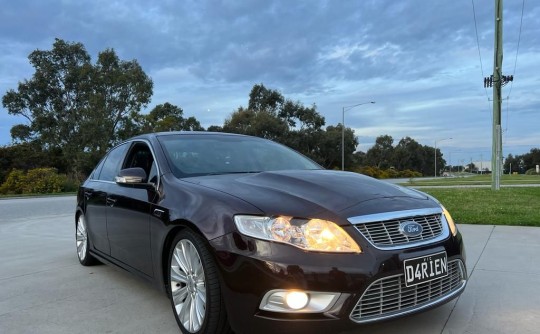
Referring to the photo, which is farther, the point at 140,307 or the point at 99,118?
the point at 99,118

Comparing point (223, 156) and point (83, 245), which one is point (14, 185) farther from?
point (223, 156)

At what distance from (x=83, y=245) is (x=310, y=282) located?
406 centimetres

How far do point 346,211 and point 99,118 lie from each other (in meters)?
40.6

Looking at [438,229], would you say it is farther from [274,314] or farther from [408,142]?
[408,142]

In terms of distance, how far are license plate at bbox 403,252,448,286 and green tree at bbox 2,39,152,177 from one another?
3974 centimetres

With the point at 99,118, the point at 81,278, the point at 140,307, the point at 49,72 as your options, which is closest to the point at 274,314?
the point at 140,307

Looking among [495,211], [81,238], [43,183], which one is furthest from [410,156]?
[81,238]

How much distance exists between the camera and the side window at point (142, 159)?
168 inches

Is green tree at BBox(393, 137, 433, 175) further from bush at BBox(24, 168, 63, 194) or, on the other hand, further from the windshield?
the windshield

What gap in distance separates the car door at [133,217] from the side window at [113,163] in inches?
9.1

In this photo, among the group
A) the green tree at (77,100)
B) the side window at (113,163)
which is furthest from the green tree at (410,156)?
the side window at (113,163)

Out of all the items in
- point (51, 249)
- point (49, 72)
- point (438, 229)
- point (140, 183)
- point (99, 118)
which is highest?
point (49, 72)

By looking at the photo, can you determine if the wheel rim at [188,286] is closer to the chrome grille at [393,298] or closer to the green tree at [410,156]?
the chrome grille at [393,298]

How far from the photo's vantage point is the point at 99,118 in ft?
133
